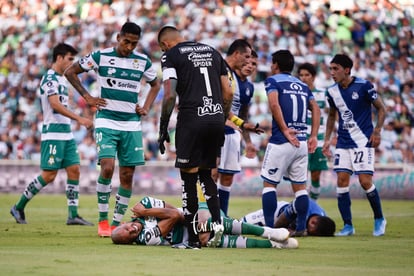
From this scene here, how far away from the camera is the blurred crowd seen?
2798 centimetres

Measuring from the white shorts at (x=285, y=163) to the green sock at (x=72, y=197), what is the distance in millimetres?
3901

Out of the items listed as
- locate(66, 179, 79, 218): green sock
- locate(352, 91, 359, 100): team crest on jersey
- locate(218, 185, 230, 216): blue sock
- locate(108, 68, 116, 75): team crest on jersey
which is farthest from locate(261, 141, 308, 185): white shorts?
locate(66, 179, 79, 218): green sock

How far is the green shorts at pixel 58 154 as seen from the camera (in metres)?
15.9

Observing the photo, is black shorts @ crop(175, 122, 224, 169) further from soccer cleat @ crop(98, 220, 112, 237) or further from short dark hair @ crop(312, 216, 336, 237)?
short dark hair @ crop(312, 216, 336, 237)

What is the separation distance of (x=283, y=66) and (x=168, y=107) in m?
3.19

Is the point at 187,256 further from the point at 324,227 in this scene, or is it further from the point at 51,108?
the point at 51,108

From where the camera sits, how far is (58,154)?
15.9m

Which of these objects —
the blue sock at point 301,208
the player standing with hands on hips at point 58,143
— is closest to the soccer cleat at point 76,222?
the player standing with hands on hips at point 58,143

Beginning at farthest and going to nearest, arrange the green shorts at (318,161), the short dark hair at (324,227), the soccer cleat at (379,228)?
the green shorts at (318,161) < the soccer cleat at (379,228) < the short dark hair at (324,227)

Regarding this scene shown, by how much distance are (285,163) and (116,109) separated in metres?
2.33

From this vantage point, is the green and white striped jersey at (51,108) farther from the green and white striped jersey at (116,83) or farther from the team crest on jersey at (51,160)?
the green and white striped jersey at (116,83)

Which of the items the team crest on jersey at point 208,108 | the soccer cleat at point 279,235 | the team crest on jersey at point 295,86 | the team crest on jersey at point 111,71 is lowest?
the soccer cleat at point 279,235

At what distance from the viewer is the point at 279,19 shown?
3128 centimetres

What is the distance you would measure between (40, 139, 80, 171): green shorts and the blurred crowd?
34.5 feet
